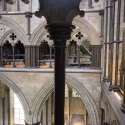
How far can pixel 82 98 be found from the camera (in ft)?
25.8

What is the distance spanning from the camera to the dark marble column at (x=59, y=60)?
5.61 ft

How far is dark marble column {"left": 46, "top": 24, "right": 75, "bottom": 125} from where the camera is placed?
5.61ft

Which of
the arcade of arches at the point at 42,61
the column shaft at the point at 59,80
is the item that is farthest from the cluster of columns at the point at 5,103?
the column shaft at the point at 59,80

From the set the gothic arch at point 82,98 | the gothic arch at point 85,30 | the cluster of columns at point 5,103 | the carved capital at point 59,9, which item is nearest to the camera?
the carved capital at point 59,9

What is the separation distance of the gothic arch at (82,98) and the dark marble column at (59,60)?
618 centimetres

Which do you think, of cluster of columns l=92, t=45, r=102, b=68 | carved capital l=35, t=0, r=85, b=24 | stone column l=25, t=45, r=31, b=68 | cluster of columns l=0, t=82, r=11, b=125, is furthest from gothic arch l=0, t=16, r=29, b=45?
carved capital l=35, t=0, r=85, b=24

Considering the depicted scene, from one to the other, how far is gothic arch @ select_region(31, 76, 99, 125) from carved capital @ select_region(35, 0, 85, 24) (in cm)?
634

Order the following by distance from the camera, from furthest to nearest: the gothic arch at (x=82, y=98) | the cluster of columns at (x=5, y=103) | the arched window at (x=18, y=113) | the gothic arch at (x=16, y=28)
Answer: the arched window at (x=18, y=113) → the cluster of columns at (x=5, y=103) → the gothic arch at (x=16, y=28) → the gothic arch at (x=82, y=98)

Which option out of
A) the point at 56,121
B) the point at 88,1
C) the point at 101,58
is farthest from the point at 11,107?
the point at 56,121

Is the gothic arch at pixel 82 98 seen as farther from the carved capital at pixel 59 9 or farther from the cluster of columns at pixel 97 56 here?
the carved capital at pixel 59 9

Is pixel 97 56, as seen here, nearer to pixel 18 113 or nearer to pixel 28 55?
pixel 28 55

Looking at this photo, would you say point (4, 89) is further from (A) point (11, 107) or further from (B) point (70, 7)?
(B) point (70, 7)

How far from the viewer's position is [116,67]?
506cm

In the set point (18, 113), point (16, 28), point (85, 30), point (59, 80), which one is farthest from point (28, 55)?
point (59, 80)
